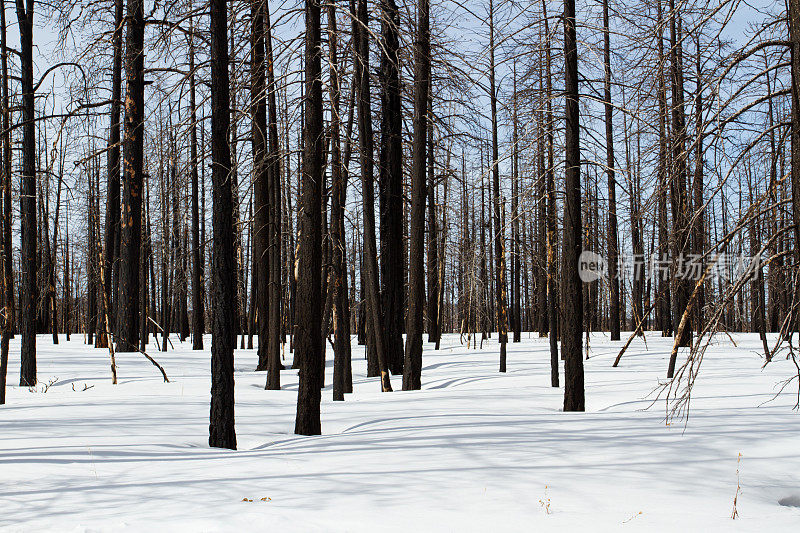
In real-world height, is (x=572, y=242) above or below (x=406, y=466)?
above

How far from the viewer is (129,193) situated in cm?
1789

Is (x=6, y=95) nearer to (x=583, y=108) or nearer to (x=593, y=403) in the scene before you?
(x=583, y=108)

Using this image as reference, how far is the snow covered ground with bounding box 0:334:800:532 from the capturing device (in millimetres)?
4391

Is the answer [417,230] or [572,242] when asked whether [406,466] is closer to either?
[572,242]

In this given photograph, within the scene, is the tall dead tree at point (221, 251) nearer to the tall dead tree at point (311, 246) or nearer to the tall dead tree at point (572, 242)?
the tall dead tree at point (311, 246)

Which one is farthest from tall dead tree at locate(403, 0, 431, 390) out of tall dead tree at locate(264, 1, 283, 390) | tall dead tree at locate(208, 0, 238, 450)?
tall dead tree at locate(208, 0, 238, 450)

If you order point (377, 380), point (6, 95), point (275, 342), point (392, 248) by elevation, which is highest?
point (6, 95)

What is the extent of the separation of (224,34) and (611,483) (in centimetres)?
620

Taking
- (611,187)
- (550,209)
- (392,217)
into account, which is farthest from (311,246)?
(611,187)

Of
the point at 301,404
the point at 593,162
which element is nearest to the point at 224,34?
the point at 301,404

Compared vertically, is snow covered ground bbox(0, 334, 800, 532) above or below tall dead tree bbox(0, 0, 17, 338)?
below

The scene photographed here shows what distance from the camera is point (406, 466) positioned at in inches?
227

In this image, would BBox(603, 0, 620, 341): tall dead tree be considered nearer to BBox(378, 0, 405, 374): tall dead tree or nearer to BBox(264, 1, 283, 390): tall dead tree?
BBox(378, 0, 405, 374): tall dead tree

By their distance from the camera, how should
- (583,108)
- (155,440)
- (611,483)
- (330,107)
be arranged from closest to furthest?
(611,483)
(155,440)
(330,107)
(583,108)
